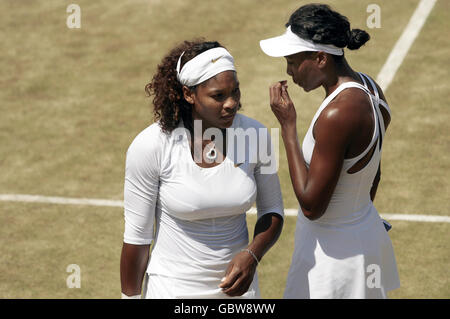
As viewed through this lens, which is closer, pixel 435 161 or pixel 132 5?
pixel 435 161

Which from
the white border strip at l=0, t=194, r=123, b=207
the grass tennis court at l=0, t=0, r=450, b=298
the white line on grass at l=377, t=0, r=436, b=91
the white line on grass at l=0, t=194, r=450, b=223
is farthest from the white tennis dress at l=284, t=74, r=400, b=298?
the white line on grass at l=377, t=0, r=436, b=91

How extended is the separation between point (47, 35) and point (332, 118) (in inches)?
412

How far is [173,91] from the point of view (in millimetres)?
4223

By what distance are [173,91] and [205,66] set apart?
0.99ft

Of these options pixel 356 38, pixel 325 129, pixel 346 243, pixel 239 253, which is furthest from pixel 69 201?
pixel 325 129

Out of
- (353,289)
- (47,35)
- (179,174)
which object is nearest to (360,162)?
(353,289)

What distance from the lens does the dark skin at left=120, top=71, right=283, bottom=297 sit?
4.06m

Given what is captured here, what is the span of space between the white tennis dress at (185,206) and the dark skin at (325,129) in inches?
10.8

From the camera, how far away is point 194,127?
4.24 metres

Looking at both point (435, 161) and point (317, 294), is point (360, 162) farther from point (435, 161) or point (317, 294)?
point (435, 161)

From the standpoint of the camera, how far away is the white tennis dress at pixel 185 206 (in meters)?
4.05

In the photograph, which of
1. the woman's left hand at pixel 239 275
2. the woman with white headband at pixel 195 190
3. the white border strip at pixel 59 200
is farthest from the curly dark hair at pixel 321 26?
the white border strip at pixel 59 200

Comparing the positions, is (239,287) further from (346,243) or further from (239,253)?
(346,243)
